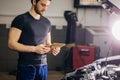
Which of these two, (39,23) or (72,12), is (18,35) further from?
(72,12)

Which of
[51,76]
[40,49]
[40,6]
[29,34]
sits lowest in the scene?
[51,76]

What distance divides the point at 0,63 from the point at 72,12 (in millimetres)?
1948

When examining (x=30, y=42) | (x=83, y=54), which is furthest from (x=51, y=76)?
(x=30, y=42)

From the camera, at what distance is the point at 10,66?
6.34 metres

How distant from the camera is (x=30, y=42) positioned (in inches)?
111

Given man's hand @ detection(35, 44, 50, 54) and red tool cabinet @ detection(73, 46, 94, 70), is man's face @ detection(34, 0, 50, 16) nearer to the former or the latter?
man's hand @ detection(35, 44, 50, 54)

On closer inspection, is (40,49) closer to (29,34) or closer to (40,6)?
(29,34)

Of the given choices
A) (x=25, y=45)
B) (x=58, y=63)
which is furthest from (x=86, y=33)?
(x=25, y=45)

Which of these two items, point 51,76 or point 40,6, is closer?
point 40,6

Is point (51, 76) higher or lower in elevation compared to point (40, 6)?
lower

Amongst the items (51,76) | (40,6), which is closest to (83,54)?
(51,76)

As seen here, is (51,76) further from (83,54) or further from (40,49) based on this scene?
(40,49)

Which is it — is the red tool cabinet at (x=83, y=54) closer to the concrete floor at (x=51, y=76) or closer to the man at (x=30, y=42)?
the concrete floor at (x=51, y=76)

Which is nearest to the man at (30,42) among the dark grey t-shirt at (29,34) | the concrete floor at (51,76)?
the dark grey t-shirt at (29,34)
